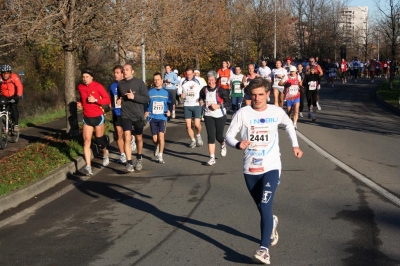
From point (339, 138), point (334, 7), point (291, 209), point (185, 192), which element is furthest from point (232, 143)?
point (334, 7)

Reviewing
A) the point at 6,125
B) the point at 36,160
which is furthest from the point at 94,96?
the point at 6,125

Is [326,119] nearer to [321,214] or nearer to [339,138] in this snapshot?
[339,138]

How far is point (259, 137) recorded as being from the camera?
614cm

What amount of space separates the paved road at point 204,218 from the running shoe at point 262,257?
0.18m

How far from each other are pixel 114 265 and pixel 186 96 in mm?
8795

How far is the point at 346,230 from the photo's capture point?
22.8ft

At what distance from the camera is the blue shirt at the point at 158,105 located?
1244 cm

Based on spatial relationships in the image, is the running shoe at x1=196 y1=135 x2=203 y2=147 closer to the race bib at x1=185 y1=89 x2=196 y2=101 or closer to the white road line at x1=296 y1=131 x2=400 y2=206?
the race bib at x1=185 y1=89 x2=196 y2=101

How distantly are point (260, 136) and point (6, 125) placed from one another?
31.9 feet

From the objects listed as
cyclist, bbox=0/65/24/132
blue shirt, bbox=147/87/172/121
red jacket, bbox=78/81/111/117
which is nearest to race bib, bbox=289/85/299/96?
blue shirt, bbox=147/87/172/121

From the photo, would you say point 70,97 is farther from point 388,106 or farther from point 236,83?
point 388,106

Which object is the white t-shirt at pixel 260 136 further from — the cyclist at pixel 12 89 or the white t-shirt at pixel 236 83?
the white t-shirt at pixel 236 83

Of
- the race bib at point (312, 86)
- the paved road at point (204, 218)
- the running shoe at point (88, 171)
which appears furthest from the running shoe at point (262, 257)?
the race bib at point (312, 86)

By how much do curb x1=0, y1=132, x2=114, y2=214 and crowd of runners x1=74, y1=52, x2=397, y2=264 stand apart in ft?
1.48
